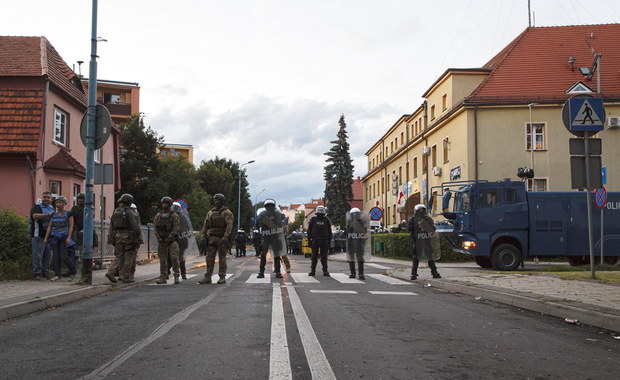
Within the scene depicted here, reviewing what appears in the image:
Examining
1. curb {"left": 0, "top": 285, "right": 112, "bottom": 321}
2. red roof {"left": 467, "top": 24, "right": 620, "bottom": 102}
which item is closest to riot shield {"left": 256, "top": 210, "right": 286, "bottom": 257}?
curb {"left": 0, "top": 285, "right": 112, "bottom": 321}

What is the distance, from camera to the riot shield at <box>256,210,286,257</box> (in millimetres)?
13992

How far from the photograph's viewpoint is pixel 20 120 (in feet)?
68.6

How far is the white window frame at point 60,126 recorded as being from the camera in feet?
74.4

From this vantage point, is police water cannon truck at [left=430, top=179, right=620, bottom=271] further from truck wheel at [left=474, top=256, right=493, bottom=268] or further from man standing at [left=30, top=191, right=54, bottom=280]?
man standing at [left=30, top=191, right=54, bottom=280]

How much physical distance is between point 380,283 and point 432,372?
28.3 feet

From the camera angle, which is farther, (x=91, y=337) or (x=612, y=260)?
(x=612, y=260)

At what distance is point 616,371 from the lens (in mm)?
4531

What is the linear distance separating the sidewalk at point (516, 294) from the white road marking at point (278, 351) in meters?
3.42

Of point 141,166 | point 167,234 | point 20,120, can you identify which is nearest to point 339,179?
point 141,166

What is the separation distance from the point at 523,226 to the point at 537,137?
1544 centimetres

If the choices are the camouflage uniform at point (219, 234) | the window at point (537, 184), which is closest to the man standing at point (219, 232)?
the camouflage uniform at point (219, 234)

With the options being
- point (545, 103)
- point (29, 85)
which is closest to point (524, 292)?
point (29, 85)

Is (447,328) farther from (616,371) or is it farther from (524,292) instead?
(524,292)

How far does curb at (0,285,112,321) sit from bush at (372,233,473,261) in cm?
1522
